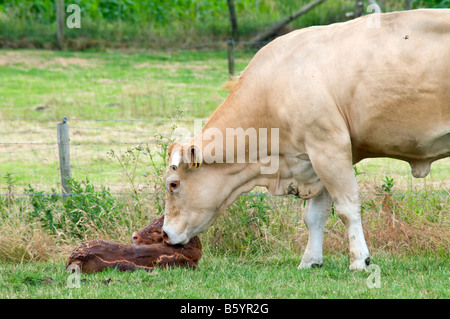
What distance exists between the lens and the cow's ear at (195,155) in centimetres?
725

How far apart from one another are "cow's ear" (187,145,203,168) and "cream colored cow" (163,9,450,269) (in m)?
0.01

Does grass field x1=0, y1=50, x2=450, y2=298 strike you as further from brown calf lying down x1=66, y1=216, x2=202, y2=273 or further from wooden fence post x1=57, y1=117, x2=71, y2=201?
wooden fence post x1=57, y1=117, x2=71, y2=201

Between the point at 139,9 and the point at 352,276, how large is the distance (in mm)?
18730

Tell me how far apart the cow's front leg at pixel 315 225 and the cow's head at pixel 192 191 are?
81cm

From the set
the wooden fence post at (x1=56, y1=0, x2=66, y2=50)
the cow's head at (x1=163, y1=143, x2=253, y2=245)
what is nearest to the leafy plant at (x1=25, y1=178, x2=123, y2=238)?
the cow's head at (x1=163, y1=143, x2=253, y2=245)

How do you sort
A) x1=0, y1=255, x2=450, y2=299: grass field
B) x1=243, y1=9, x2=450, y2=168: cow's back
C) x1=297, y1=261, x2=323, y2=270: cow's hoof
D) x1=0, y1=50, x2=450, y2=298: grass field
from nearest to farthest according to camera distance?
x1=0, y1=255, x2=450, y2=299: grass field, x1=0, y1=50, x2=450, y2=298: grass field, x1=243, y1=9, x2=450, y2=168: cow's back, x1=297, y1=261, x2=323, y2=270: cow's hoof

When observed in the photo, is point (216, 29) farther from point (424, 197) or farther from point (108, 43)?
point (424, 197)

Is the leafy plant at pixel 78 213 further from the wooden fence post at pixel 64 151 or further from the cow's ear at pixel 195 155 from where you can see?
the cow's ear at pixel 195 155

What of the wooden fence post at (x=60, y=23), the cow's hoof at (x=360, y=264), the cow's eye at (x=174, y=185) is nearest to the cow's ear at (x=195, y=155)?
the cow's eye at (x=174, y=185)

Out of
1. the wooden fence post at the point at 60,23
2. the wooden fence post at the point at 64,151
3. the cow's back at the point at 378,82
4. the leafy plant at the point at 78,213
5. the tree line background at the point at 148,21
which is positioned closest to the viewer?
the cow's back at the point at 378,82

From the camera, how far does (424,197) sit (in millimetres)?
8969

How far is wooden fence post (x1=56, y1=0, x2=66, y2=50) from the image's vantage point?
21.1m

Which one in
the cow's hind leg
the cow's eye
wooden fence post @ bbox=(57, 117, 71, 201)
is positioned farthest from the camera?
wooden fence post @ bbox=(57, 117, 71, 201)

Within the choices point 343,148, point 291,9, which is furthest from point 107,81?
point 343,148
